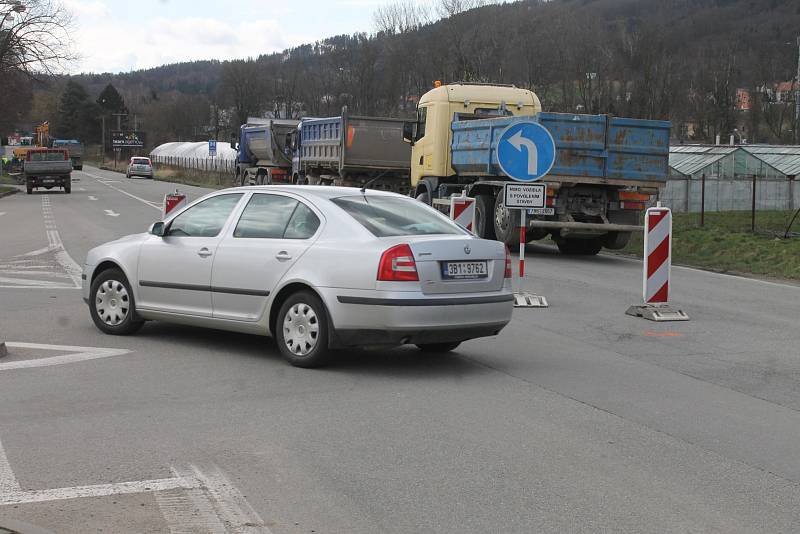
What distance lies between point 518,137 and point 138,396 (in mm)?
6976

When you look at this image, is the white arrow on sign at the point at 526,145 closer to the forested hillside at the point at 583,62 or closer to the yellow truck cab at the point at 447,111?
the yellow truck cab at the point at 447,111

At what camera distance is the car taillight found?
812 cm

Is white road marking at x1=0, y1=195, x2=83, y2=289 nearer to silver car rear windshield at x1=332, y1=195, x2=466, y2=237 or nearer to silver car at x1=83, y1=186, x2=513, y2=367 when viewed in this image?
silver car at x1=83, y1=186, x2=513, y2=367

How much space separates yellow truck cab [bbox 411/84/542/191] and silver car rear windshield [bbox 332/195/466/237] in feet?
43.5

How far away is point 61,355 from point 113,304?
1.11 metres

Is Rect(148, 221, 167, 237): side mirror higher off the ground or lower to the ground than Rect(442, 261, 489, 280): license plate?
higher

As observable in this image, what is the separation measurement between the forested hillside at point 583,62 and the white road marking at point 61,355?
67.4 metres

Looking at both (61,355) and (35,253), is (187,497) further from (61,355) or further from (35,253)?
(35,253)

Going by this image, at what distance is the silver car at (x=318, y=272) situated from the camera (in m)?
8.18

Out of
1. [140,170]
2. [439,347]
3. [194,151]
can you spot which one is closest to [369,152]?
[439,347]

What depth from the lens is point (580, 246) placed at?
2167cm

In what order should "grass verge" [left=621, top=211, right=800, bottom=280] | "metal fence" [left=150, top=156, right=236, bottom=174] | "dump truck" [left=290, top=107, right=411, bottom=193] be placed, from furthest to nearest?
1. "metal fence" [left=150, top=156, right=236, bottom=174]
2. "dump truck" [left=290, top=107, right=411, bottom=193]
3. "grass verge" [left=621, top=211, right=800, bottom=280]

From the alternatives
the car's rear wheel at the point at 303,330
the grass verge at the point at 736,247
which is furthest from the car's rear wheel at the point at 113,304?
the grass verge at the point at 736,247

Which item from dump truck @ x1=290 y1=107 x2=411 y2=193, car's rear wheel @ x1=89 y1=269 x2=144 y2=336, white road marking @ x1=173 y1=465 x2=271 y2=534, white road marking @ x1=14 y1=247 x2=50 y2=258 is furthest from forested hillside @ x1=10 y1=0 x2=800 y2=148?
white road marking @ x1=173 y1=465 x2=271 y2=534
